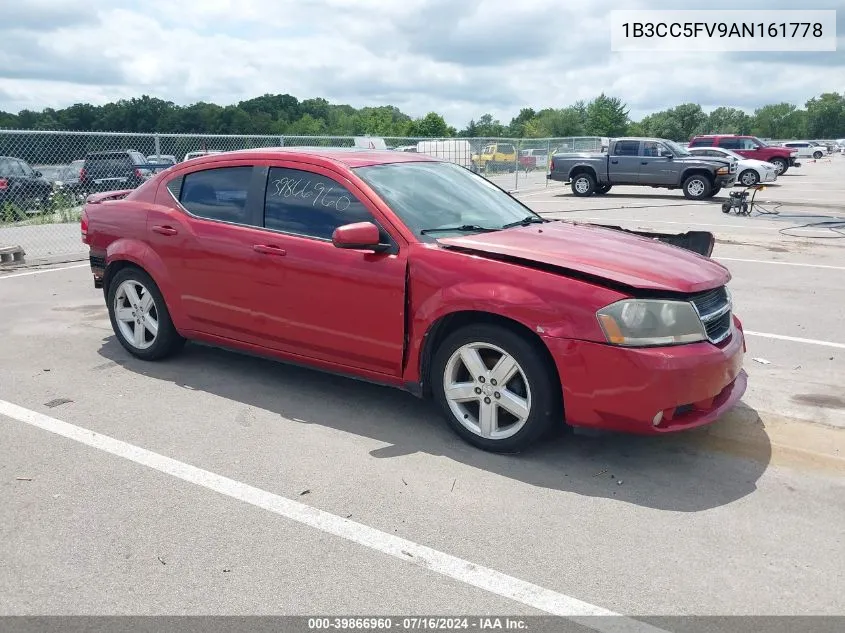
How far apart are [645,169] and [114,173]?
14970 mm

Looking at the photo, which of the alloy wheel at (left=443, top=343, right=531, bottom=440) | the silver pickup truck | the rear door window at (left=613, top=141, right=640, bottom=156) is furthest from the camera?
the rear door window at (left=613, top=141, right=640, bottom=156)

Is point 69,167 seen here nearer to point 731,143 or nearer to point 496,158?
point 496,158

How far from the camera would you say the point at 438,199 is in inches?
190

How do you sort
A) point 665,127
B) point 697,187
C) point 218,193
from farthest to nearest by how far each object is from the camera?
point 665,127, point 697,187, point 218,193

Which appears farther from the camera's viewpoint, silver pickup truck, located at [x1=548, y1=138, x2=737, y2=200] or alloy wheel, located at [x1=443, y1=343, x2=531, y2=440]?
silver pickup truck, located at [x1=548, y1=138, x2=737, y2=200]

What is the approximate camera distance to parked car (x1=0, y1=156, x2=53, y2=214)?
51.4 feet

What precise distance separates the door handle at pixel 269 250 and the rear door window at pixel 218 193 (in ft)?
0.89

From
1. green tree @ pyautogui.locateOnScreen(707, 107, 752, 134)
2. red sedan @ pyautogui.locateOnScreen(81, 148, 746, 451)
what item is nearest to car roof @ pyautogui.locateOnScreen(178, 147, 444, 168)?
red sedan @ pyautogui.locateOnScreen(81, 148, 746, 451)

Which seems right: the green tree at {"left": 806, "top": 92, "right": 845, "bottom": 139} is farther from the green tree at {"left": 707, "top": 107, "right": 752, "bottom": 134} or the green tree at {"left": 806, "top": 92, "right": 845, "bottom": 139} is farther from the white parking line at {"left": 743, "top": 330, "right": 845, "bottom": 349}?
the white parking line at {"left": 743, "top": 330, "right": 845, "bottom": 349}

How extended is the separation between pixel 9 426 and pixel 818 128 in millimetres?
140142

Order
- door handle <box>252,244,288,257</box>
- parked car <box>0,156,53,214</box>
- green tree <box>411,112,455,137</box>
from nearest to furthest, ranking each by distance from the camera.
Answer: door handle <box>252,244,288,257</box> → parked car <box>0,156,53,214</box> → green tree <box>411,112,455,137</box>

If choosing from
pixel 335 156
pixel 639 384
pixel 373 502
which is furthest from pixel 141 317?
pixel 639 384

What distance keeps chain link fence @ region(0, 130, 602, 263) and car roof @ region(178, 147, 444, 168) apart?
6.74 m

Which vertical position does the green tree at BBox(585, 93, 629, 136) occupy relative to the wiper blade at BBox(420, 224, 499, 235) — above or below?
above
